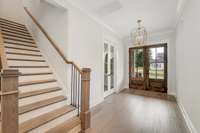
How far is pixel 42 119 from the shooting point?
2.02 meters

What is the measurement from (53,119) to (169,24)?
487cm

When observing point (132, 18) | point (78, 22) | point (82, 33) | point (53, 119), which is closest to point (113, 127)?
point (53, 119)

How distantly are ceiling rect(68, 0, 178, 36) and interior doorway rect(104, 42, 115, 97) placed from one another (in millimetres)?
1017

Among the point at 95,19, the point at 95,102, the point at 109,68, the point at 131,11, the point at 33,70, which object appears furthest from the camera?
the point at 109,68

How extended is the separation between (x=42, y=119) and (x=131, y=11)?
3424 millimetres

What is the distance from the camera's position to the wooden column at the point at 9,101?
1.16 metres

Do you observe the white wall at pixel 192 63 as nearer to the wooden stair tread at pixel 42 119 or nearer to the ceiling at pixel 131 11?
the ceiling at pixel 131 11

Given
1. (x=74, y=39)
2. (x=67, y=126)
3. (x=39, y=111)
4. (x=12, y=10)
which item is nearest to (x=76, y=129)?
(x=67, y=126)

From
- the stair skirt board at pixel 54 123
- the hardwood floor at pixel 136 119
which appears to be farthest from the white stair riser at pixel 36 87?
the hardwood floor at pixel 136 119

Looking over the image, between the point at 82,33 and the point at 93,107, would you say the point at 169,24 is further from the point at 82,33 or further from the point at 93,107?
the point at 93,107

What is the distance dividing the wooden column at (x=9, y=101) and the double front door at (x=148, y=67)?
5434 mm

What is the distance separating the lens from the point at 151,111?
316 cm

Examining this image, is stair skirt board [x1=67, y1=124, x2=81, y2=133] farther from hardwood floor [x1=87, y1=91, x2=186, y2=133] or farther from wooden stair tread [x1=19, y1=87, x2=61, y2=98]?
wooden stair tread [x1=19, y1=87, x2=61, y2=98]

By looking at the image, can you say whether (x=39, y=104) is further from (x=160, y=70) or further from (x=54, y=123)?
(x=160, y=70)
